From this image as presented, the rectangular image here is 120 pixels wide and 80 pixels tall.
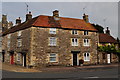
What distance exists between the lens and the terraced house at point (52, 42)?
25.3 metres

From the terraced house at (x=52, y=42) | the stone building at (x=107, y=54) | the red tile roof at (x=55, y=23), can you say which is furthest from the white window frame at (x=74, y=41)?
the stone building at (x=107, y=54)

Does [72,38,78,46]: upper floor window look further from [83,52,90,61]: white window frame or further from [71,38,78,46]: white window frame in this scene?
[83,52,90,61]: white window frame

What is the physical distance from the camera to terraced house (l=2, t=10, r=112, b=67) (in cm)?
2534

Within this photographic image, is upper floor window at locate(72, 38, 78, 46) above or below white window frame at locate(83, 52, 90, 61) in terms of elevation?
above

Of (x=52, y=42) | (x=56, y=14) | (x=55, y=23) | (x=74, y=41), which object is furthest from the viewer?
(x=56, y=14)

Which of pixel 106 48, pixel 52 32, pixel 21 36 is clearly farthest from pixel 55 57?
pixel 106 48

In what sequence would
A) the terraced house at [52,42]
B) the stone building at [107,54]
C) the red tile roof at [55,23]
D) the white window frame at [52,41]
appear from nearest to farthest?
the terraced house at [52,42] < the white window frame at [52,41] < the red tile roof at [55,23] < the stone building at [107,54]

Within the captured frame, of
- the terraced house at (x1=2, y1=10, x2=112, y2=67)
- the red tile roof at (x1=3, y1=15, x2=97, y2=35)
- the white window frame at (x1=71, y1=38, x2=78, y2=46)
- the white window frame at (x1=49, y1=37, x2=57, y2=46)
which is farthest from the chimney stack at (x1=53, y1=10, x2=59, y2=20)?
the white window frame at (x1=71, y1=38, x2=78, y2=46)

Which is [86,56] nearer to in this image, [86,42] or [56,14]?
[86,42]

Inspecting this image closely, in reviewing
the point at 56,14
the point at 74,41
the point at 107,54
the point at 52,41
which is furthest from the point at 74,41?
the point at 107,54

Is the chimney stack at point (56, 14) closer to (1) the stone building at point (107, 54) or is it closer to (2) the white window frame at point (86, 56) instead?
(2) the white window frame at point (86, 56)

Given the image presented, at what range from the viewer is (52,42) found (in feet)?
87.1

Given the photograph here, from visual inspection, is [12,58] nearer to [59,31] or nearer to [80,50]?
[59,31]

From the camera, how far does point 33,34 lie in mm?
25188
